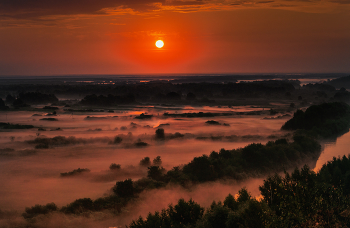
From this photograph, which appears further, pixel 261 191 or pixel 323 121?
pixel 323 121

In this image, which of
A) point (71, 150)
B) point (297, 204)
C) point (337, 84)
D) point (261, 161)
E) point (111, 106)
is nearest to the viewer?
point (297, 204)

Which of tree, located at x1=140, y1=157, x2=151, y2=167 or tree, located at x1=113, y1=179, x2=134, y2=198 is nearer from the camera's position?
tree, located at x1=113, y1=179, x2=134, y2=198

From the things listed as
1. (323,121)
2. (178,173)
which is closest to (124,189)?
(178,173)

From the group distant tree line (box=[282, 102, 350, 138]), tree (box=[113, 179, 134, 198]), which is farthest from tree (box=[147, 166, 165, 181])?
distant tree line (box=[282, 102, 350, 138])

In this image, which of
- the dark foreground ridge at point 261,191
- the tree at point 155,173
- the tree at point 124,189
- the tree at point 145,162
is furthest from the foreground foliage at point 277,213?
the tree at point 145,162

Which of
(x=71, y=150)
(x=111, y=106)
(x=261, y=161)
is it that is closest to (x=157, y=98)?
(x=111, y=106)

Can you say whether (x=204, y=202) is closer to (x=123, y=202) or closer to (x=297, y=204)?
(x=123, y=202)

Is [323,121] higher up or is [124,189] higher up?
[323,121]

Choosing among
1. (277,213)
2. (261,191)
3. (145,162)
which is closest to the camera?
(277,213)

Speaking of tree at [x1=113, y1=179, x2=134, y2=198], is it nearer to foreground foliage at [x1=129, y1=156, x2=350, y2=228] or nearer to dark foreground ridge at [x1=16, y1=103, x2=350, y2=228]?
dark foreground ridge at [x1=16, y1=103, x2=350, y2=228]

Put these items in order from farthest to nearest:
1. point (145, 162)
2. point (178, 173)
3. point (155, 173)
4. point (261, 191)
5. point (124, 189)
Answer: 1. point (145, 162)
2. point (155, 173)
3. point (178, 173)
4. point (124, 189)
5. point (261, 191)

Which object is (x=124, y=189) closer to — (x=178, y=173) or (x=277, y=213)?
(x=178, y=173)
